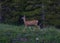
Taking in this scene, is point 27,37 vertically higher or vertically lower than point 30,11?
higher

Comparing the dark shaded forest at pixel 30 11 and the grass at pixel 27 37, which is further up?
the grass at pixel 27 37

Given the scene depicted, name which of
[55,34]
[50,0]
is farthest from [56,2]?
[55,34]

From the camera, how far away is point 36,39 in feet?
30.9

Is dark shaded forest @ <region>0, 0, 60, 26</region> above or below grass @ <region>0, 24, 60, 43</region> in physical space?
below

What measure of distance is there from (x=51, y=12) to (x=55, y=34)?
470cm

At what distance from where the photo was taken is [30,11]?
1505 centimetres

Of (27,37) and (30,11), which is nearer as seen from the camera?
(27,37)

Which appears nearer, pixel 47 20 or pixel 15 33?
pixel 15 33

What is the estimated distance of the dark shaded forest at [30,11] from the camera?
14.6 metres

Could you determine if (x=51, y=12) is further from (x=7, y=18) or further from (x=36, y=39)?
(x=36, y=39)

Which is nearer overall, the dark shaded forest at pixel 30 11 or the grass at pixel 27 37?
the grass at pixel 27 37

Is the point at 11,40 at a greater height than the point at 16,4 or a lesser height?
greater

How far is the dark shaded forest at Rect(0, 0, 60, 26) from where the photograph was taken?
47.8 ft

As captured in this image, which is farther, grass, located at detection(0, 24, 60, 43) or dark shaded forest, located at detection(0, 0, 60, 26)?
dark shaded forest, located at detection(0, 0, 60, 26)
